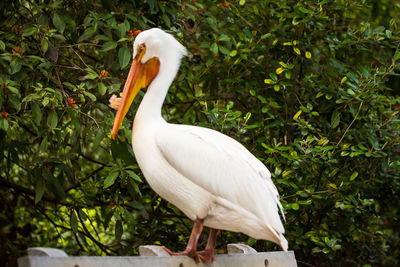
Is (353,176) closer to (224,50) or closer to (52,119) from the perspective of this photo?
(224,50)

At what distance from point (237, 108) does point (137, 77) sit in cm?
246

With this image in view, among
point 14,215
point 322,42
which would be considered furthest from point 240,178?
point 14,215

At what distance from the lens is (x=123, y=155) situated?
152 inches

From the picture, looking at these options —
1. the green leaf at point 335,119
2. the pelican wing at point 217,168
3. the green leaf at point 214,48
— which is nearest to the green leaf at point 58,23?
the green leaf at point 214,48

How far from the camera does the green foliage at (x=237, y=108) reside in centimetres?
406

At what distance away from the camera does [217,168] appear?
2.68 metres

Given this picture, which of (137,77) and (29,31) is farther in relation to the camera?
(29,31)

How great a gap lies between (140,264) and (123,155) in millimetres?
1505

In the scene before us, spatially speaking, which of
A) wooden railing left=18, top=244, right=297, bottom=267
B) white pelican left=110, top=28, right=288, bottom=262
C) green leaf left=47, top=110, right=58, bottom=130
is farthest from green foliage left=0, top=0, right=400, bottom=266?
white pelican left=110, top=28, right=288, bottom=262

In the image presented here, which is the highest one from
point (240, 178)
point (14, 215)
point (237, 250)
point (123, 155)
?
point (240, 178)

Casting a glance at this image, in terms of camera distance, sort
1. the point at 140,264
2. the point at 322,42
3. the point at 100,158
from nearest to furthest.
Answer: the point at 140,264
the point at 322,42
the point at 100,158

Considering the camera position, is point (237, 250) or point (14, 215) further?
point (14, 215)

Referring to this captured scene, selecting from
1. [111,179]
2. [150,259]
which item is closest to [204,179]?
[150,259]

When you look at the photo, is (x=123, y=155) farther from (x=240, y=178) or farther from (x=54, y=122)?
(x=240, y=178)
